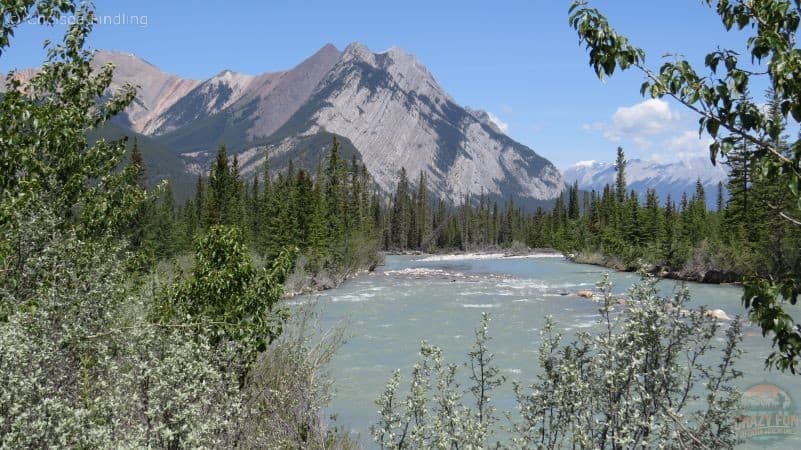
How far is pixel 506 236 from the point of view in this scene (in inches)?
6339

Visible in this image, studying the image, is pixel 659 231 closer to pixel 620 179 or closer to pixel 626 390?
pixel 620 179

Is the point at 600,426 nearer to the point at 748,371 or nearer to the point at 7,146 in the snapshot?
the point at 7,146

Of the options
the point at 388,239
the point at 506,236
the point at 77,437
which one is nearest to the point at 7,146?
the point at 77,437

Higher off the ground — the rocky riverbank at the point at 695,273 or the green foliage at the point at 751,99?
the green foliage at the point at 751,99
